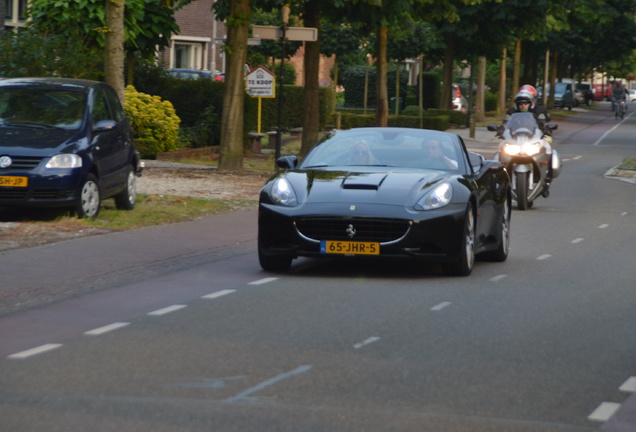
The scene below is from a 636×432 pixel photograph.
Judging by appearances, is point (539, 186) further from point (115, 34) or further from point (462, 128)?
point (462, 128)

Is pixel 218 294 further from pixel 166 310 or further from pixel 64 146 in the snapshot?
pixel 64 146

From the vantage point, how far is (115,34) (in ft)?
60.5

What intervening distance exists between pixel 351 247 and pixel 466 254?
42.7 inches

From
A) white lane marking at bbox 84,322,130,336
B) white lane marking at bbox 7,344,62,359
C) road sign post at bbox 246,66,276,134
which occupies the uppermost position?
road sign post at bbox 246,66,276,134

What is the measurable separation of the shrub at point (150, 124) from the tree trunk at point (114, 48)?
7.50 meters

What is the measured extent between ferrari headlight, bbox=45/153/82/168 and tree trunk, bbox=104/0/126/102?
418cm

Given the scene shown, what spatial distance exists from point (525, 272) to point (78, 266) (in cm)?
407

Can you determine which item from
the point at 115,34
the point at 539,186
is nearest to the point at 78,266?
the point at 115,34

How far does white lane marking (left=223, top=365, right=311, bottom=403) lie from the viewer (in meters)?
6.12

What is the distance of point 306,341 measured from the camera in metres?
7.73

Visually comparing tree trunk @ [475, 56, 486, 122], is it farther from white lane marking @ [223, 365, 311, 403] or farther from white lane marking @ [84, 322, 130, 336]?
white lane marking @ [223, 365, 311, 403]

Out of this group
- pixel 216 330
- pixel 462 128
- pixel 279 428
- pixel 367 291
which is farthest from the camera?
pixel 462 128

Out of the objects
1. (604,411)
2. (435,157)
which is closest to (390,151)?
(435,157)

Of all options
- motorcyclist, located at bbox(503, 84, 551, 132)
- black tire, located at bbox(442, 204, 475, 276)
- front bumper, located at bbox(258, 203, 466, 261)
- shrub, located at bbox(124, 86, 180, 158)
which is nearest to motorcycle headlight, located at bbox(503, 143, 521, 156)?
motorcyclist, located at bbox(503, 84, 551, 132)
